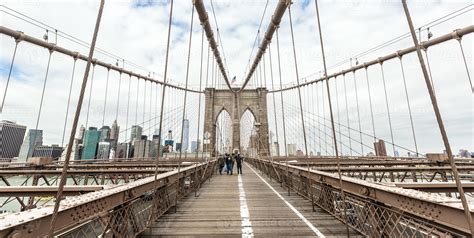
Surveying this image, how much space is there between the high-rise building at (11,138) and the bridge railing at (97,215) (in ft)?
89.5

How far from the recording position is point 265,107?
1628 inches

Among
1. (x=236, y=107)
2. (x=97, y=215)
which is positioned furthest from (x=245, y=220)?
(x=236, y=107)

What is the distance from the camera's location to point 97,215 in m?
1.95

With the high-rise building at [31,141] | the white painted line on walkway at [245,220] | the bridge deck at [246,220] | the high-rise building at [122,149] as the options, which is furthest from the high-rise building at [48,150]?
the white painted line on walkway at [245,220]

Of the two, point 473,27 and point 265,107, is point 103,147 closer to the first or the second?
point 265,107

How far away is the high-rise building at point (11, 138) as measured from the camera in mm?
21609

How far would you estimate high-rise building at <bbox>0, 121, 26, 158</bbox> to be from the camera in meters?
21.6

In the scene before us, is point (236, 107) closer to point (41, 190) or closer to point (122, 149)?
point (122, 149)

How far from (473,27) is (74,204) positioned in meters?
16.5

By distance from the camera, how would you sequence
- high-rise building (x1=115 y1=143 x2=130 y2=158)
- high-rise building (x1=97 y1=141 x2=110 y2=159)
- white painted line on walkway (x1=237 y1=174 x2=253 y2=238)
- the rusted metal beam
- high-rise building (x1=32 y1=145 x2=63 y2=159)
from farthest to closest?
high-rise building (x1=97 y1=141 x2=110 y2=159) < high-rise building (x1=115 y1=143 x2=130 y2=158) < high-rise building (x1=32 y1=145 x2=63 y2=159) < the rusted metal beam < white painted line on walkway (x1=237 y1=174 x2=253 y2=238)

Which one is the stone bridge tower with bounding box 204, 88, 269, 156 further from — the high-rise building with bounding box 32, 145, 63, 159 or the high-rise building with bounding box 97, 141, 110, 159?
the high-rise building with bounding box 32, 145, 63, 159

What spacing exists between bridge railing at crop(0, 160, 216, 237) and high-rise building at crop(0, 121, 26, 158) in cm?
2727

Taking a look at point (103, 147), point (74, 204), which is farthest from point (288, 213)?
point (103, 147)

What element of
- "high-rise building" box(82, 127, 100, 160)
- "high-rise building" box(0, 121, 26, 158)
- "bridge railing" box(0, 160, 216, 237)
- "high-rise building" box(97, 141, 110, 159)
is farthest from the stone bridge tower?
"bridge railing" box(0, 160, 216, 237)
